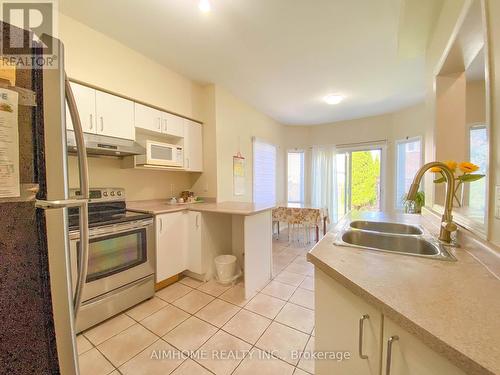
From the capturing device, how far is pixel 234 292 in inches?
88.7

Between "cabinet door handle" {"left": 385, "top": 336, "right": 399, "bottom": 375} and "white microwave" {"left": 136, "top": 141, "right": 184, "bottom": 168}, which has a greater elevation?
"white microwave" {"left": 136, "top": 141, "right": 184, "bottom": 168}

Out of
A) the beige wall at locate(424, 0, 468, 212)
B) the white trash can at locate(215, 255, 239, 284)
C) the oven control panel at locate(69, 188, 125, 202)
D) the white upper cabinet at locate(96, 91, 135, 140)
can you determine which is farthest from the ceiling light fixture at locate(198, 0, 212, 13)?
the white trash can at locate(215, 255, 239, 284)

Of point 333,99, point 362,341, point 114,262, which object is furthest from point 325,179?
point 362,341

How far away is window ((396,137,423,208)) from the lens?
385cm

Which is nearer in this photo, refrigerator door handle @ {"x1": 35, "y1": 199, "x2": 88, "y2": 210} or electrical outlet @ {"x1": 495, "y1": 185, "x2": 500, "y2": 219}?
refrigerator door handle @ {"x1": 35, "y1": 199, "x2": 88, "y2": 210}

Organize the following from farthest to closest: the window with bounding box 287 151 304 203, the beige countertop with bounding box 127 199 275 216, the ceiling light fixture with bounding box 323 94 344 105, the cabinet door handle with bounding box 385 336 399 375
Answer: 1. the window with bounding box 287 151 304 203
2. the ceiling light fixture with bounding box 323 94 344 105
3. the beige countertop with bounding box 127 199 275 216
4. the cabinet door handle with bounding box 385 336 399 375

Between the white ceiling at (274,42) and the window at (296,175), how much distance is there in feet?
6.70

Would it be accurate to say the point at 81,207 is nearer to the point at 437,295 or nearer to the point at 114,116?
the point at 437,295

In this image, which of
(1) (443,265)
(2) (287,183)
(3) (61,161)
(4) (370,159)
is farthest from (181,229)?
(4) (370,159)

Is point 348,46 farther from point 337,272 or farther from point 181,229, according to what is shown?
point 181,229

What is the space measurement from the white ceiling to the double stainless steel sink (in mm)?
1736

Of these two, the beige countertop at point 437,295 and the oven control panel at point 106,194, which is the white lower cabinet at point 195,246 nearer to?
the oven control panel at point 106,194

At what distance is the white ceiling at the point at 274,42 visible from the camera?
1.69 meters

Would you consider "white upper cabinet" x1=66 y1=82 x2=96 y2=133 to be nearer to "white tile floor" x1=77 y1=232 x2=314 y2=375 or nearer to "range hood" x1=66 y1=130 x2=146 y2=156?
"range hood" x1=66 y1=130 x2=146 y2=156
